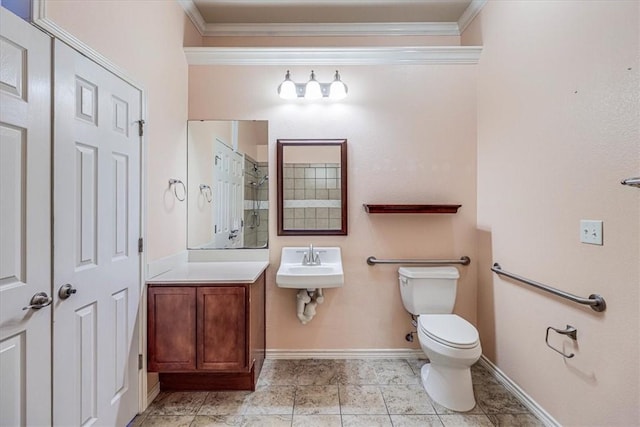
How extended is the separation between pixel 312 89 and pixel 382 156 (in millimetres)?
782

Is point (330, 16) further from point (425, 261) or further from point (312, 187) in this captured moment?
point (425, 261)

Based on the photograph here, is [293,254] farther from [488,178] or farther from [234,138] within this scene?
[488,178]

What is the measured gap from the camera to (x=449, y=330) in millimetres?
Result: 1983

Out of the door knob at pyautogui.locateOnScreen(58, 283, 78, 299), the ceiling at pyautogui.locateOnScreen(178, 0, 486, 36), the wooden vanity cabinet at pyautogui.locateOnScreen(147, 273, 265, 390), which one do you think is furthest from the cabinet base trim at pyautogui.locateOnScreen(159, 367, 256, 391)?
the ceiling at pyautogui.locateOnScreen(178, 0, 486, 36)

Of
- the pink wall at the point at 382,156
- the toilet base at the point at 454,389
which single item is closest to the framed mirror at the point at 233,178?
the pink wall at the point at 382,156

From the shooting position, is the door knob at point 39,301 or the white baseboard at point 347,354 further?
the white baseboard at point 347,354

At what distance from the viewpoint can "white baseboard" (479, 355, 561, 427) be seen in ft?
5.75

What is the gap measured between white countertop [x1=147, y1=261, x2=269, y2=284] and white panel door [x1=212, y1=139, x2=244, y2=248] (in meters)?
0.22

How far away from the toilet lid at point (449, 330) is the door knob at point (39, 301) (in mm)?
1983

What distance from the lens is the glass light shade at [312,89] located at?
2.43 meters

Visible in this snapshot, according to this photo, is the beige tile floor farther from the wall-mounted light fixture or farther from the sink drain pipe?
the wall-mounted light fixture

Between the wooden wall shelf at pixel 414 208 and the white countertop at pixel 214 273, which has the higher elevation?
the wooden wall shelf at pixel 414 208

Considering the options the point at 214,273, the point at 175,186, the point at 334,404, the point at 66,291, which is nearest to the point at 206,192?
the point at 175,186

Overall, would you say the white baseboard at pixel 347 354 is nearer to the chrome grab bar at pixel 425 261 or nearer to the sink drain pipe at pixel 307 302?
the sink drain pipe at pixel 307 302
